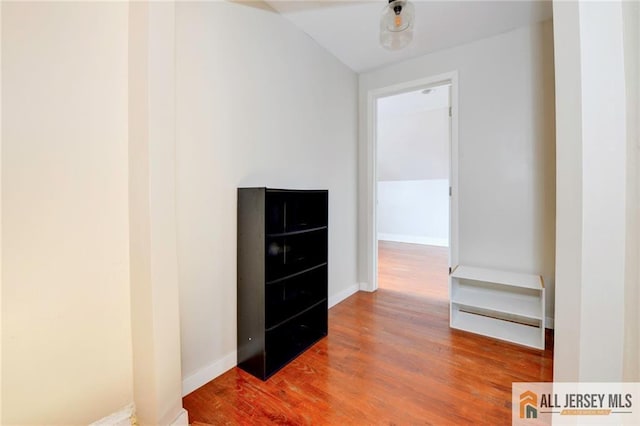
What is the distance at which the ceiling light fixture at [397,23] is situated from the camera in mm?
1362

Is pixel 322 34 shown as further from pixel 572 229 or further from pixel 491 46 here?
pixel 572 229

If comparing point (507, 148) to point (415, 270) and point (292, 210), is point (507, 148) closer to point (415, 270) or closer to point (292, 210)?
point (292, 210)

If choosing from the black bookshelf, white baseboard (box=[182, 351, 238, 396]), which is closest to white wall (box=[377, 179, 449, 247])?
the black bookshelf

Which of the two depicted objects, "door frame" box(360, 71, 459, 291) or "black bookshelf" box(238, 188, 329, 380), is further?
"door frame" box(360, 71, 459, 291)

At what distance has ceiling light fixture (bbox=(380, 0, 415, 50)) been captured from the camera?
1362mm

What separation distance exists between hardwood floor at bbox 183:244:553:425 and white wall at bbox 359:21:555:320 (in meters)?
0.74

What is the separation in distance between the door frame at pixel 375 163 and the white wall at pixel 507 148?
0.16 ft

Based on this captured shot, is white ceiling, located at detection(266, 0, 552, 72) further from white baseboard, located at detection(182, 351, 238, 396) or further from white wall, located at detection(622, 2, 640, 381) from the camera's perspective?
white baseboard, located at detection(182, 351, 238, 396)

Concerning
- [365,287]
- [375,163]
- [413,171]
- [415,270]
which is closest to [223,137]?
[375,163]

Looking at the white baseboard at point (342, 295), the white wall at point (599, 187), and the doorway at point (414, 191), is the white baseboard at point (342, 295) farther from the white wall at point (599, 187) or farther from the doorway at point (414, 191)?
the white wall at point (599, 187)

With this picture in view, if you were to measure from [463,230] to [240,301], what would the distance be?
2.03 metres

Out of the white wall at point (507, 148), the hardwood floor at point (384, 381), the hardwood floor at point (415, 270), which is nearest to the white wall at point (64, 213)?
the hardwood floor at point (384, 381)

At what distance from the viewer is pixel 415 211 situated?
609 centimetres

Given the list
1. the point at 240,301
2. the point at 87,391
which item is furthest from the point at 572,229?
the point at 87,391
